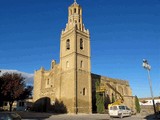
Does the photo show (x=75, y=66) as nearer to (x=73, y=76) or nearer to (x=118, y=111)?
(x=73, y=76)

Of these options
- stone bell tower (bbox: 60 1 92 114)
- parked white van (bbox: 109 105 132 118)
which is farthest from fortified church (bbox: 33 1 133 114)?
parked white van (bbox: 109 105 132 118)

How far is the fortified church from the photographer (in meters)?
37.1

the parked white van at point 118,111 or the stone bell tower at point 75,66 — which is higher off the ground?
the stone bell tower at point 75,66

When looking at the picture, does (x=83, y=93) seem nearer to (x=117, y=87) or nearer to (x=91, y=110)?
(x=91, y=110)

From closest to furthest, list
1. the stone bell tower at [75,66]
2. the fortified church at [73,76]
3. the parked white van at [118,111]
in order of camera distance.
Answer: the parked white van at [118,111] → the stone bell tower at [75,66] → the fortified church at [73,76]

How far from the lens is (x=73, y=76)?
37094mm

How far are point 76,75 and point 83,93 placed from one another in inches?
152

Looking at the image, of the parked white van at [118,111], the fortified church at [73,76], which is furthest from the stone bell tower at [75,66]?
the parked white van at [118,111]

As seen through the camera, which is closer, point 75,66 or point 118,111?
point 118,111

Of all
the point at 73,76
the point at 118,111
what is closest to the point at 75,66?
the point at 73,76

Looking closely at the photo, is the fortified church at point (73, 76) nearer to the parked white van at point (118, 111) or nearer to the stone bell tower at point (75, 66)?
the stone bell tower at point (75, 66)

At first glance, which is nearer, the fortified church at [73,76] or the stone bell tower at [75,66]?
the stone bell tower at [75,66]

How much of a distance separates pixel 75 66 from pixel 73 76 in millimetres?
2085

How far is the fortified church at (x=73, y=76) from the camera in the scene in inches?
1462
